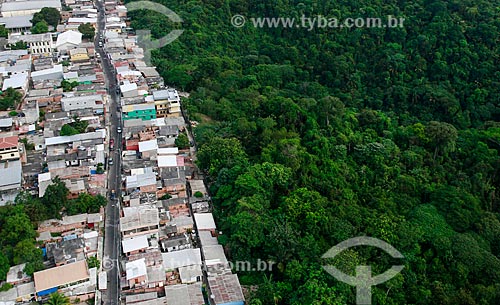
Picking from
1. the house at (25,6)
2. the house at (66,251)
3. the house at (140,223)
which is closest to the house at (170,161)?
the house at (140,223)

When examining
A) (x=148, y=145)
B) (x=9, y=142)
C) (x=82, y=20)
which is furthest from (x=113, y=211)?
(x=82, y=20)

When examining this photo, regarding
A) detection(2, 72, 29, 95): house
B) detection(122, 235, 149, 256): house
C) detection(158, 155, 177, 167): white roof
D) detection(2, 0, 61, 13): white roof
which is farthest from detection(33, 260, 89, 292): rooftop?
detection(2, 0, 61, 13): white roof

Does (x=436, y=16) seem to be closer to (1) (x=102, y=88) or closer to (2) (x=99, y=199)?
(1) (x=102, y=88)

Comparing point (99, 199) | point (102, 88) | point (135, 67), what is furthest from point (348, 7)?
point (99, 199)

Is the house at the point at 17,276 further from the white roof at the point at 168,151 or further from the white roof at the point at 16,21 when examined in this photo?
the white roof at the point at 16,21

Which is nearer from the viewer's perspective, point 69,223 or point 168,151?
point 69,223

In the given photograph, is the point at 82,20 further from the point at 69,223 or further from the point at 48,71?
the point at 69,223

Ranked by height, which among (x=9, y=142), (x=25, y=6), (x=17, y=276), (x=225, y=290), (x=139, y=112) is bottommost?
(x=225, y=290)
